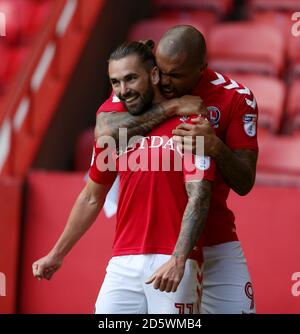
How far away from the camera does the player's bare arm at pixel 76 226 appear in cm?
416

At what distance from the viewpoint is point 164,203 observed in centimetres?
384

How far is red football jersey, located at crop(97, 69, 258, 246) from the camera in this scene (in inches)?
157

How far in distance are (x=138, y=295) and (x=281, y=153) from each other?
10.5 feet

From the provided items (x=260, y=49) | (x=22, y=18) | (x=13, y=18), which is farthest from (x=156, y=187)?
(x=22, y=18)

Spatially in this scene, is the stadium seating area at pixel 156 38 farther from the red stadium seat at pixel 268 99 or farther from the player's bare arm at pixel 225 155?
the player's bare arm at pixel 225 155

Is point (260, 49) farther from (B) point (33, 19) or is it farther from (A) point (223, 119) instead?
(A) point (223, 119)

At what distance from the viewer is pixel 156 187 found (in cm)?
384

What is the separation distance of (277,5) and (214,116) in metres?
4.69

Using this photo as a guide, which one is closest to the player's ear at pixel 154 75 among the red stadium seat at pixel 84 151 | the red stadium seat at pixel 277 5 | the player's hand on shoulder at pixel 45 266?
the player's hand on shoulder at pixel 45 266

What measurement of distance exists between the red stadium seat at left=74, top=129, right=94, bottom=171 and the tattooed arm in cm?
341

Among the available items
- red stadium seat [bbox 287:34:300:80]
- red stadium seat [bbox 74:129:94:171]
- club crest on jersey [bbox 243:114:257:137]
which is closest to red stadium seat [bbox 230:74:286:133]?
red stadium seat [bbox 287:34:300:80]

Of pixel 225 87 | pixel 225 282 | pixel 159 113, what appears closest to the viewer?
pixel 159 113

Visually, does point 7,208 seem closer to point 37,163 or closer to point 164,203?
point 37,163

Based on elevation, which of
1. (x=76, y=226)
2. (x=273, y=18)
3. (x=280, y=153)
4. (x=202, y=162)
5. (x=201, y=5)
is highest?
(x=201, y=5)
